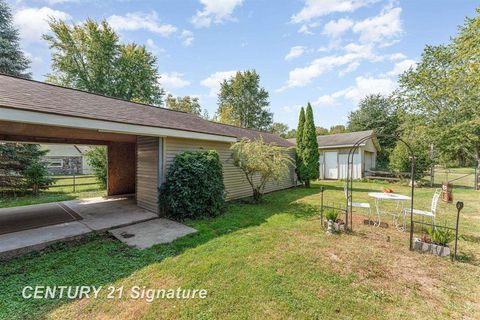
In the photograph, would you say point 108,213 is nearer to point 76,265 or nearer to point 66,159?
point 76,265

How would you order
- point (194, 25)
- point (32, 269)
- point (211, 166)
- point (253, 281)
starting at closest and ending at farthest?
1. point (253, 281)
2. point (32, 269)
3. point (211, 166)
4. point (194, 25)

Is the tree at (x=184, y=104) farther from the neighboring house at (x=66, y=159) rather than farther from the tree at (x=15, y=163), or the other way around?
the tree at (x=15, y=163)

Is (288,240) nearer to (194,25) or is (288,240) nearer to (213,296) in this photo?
(213,296)

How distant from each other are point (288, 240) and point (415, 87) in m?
20.8

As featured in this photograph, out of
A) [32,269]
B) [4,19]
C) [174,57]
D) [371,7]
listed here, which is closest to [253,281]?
[32,269]

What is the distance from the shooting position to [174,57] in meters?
12.0

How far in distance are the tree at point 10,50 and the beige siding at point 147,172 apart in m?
9.98

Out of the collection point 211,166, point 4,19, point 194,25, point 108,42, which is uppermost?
point 108,42

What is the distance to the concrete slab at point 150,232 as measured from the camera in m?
4.61

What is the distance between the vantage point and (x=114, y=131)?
17.4 ft

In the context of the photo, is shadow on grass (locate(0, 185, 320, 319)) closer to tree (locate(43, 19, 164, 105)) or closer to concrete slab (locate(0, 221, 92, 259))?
concrete slab (locate(0, 221, 92, 259))

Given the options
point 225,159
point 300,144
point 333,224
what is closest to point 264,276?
point 333,224

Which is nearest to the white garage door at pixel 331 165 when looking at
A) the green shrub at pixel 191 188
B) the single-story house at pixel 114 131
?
the single-story house at pixel 114 131

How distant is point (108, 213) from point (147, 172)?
1689 millimetres
